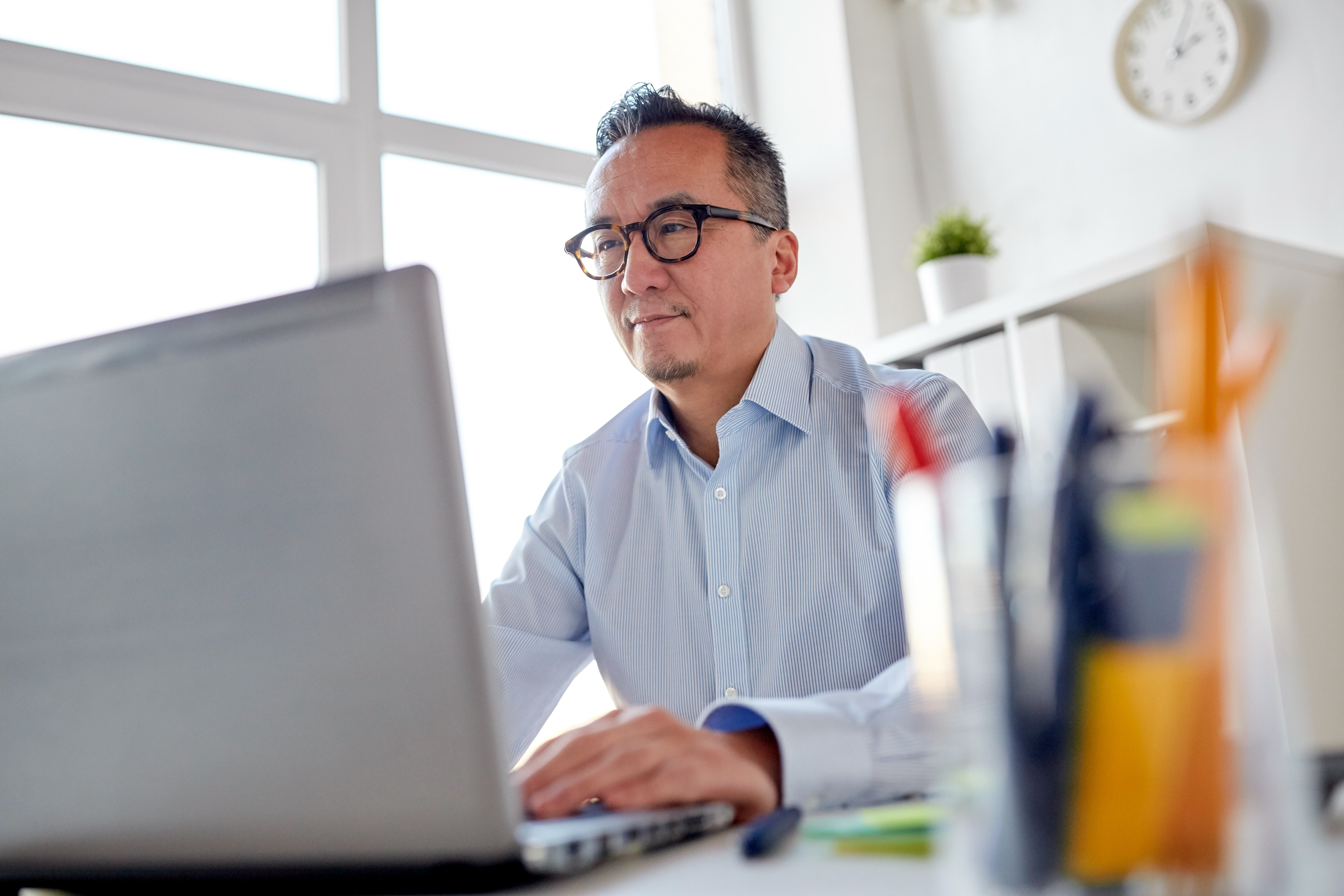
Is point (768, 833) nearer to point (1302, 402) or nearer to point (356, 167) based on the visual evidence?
point (1302, 402)

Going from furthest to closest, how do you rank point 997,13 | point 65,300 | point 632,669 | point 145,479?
point 997,13
point 65,300
point 632,669
point 145,479

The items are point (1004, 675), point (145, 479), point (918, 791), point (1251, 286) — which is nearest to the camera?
point (1004, 675)

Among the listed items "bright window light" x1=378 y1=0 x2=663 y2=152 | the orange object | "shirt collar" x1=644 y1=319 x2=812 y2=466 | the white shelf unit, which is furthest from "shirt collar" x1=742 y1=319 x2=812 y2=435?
"bright window light" x1=378 y1=0 x2=663 y2=152

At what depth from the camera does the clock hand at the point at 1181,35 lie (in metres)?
2.37

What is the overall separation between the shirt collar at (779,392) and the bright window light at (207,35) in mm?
1568

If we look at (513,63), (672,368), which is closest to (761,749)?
(672,368)

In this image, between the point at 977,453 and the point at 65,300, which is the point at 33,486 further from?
the point at 65,300

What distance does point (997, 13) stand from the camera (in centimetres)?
288

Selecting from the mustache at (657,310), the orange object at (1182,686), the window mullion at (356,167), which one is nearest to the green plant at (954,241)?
the mustache at (657,310)

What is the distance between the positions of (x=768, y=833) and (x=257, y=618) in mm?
274

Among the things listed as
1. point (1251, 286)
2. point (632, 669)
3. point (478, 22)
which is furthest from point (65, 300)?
point (1251, 286)

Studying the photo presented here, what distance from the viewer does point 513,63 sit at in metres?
2.99

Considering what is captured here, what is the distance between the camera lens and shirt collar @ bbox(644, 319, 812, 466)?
1450 mm

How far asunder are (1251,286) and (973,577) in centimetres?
173
